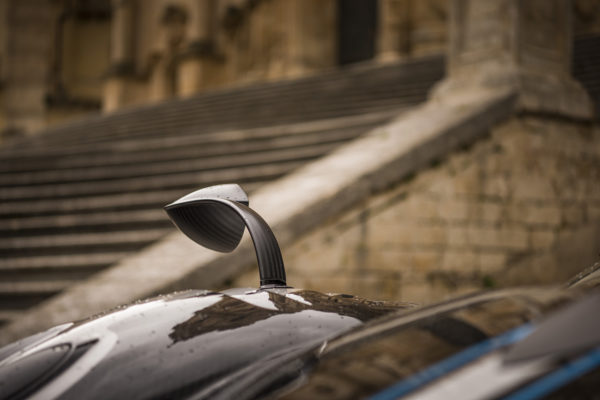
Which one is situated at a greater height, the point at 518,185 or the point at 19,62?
the point at 19,62

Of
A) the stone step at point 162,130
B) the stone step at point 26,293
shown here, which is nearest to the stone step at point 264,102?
the stone step at point 162,130

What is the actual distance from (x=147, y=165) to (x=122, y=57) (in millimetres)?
17874

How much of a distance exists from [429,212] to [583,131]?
207 centimetres

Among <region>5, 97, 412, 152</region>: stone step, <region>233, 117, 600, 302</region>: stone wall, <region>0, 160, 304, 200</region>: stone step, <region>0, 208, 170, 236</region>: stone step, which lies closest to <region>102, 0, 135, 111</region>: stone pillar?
<region>5, 97, 412, 152</region>: stone step

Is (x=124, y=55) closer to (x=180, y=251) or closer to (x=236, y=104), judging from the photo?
(x=236, y=104)

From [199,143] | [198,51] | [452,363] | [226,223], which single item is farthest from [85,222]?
[198,51]

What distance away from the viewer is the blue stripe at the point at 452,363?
0.56 meters

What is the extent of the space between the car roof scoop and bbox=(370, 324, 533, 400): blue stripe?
0.53 m

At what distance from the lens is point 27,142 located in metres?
11.0

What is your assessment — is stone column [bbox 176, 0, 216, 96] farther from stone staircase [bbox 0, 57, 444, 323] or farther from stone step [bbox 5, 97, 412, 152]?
stone staircase [bbox 0, 57, 444, 323]

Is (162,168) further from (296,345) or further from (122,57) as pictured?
(122,57)

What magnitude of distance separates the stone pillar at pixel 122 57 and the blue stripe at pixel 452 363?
78.6ft

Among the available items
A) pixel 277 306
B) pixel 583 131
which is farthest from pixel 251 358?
pixel 583 131

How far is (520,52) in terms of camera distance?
Answer: 5906 millimetres
